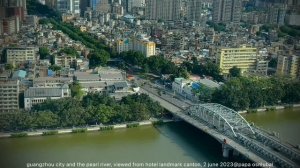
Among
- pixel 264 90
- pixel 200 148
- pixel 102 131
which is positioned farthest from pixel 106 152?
pixel 264 90

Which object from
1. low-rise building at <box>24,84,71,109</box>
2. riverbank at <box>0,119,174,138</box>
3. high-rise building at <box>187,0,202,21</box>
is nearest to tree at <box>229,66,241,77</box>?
riverbank at <box>0,119,174,138</box>

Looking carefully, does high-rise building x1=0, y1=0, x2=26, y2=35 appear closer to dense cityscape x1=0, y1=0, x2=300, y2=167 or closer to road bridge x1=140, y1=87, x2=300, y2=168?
dense cityscape x1=0, y1=0, x2=300, y2=167

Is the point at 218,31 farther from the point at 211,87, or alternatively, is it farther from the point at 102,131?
the point at 102,131

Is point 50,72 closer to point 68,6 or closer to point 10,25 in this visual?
point 10,25

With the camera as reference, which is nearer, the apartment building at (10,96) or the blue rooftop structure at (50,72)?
the apartment building at (10,96)

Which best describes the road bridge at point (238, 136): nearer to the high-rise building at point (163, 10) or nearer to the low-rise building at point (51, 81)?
the low-rise building at point (51, 81)

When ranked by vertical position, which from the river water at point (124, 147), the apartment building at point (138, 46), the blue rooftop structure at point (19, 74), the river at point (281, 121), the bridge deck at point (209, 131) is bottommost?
the river water at point (124, 147)

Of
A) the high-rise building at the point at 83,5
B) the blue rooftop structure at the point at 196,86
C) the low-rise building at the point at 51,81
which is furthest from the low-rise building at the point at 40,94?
the high-rise building at the point at 83,5
